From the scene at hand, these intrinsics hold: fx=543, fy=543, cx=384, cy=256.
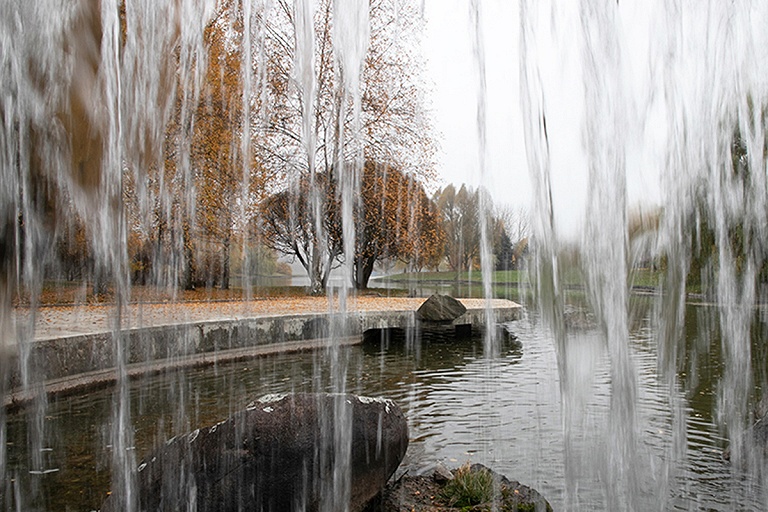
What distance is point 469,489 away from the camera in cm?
343

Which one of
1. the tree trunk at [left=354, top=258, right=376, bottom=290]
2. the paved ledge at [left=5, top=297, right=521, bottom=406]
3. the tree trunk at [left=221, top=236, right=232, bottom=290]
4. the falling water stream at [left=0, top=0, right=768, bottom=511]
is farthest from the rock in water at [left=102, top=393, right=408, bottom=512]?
the tree trunk at [left=354, top=258, right=376, bottom=290]

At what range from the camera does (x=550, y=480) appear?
3959 millimetres

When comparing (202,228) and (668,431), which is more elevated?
(202,228)

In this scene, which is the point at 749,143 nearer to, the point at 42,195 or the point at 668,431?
the point at 668,431

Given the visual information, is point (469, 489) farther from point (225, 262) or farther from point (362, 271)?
point (362, 271)

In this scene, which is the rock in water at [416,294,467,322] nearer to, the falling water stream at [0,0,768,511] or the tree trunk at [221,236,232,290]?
the falling water stream at [0,0,768,511]

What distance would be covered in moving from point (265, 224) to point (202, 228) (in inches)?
154

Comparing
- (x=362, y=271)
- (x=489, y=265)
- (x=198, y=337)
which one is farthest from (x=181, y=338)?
(x=362, y=271)

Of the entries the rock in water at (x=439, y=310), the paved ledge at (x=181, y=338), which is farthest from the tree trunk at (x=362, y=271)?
the rock in water at (x=439, y=310)

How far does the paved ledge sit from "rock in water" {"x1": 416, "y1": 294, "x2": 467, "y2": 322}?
0.53ft

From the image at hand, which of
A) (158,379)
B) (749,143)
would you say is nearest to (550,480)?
(158,379)

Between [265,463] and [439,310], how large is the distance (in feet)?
23.6

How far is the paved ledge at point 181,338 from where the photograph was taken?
5.87 meters

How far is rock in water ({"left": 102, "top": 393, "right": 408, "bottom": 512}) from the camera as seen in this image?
3.12 m
